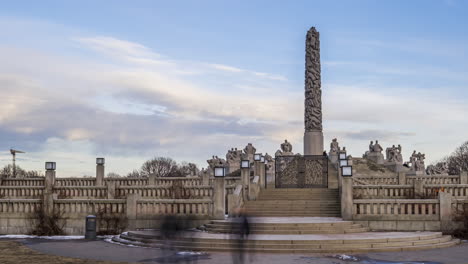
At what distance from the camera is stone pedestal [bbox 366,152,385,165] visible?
66738 mm

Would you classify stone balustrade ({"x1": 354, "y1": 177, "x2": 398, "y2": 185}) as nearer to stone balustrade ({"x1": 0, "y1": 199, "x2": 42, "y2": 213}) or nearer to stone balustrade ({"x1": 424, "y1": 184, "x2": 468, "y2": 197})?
stone balustrade ({"x1": 424, "y1": 184, "x2": 468, "y2": 197})

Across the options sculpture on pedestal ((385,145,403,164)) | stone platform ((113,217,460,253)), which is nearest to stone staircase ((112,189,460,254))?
stone platform ((113,217,460,253))

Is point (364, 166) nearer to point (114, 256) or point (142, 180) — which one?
point (142, 180)

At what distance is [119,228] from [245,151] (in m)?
37.3

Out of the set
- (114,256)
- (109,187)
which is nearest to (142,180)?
(109,187)

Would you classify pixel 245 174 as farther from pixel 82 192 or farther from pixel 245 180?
pixel 82 192

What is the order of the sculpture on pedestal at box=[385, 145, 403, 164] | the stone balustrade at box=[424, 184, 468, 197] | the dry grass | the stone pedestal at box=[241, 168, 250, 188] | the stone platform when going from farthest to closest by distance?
the sculpture on pedestal at box=[385, 145, 403, 164], the stone pedestal at box=[241, 168, 250, 188], the stone balustrade at box=[424, 184, 468, 197], the stone platform, the dry grass

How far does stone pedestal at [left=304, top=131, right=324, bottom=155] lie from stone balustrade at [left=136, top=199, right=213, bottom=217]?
29310 millimetres

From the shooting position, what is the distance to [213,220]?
2848 cm

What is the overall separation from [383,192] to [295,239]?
11.3 meters

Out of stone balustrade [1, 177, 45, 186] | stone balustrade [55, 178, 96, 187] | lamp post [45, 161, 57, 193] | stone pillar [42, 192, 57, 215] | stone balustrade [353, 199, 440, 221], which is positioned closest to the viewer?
stone balustrade [353, 199, 440, 221]

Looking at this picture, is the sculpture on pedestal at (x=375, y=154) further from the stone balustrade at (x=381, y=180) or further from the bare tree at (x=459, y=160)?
the bare tree at (x=459, y=160)

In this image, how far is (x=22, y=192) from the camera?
37.8 meters

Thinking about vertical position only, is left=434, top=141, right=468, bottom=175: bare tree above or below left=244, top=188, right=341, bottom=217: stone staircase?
above
